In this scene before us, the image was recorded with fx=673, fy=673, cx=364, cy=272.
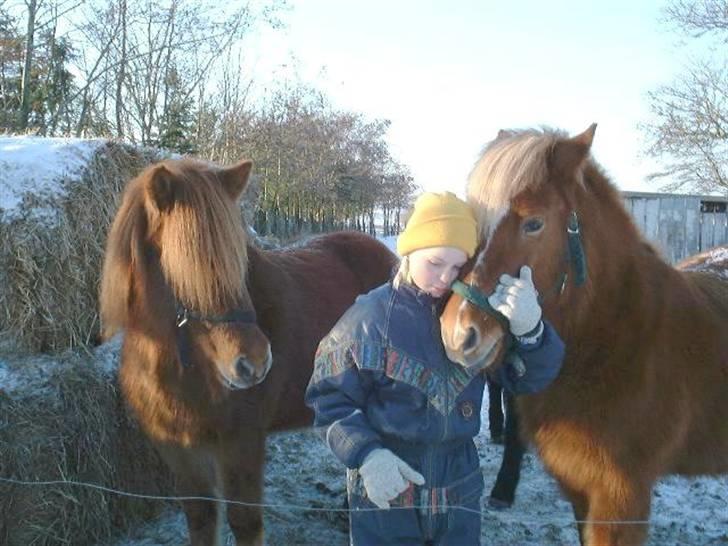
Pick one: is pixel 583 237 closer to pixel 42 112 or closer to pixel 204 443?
pixel 204 443

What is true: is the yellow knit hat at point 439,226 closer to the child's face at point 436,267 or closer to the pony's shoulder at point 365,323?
the child's face at point 436,267

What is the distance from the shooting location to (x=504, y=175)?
2.33 m

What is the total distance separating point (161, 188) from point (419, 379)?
148 cm

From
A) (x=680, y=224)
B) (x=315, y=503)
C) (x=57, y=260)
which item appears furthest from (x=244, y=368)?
(x=680, y=224)

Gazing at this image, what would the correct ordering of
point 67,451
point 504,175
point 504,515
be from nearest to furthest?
point 504,175
point 67,451
point 504,515

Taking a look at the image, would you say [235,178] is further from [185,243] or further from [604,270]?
[604,270]

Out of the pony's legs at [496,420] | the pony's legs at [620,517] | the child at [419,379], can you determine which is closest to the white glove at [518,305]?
the child at [419,379]

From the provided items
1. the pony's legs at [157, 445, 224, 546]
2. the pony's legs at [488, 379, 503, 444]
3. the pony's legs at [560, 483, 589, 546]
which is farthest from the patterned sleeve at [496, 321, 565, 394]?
the pony's legs at [488, 379, 503, 444]

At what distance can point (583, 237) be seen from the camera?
2.56 m

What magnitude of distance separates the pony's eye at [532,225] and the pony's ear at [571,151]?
9.2 inches

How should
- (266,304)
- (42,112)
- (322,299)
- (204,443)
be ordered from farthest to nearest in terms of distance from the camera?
1. (42,112)
2. (322,299)
3. (266,304)
4. (204,443)

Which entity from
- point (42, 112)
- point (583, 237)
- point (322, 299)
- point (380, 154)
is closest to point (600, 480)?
point (583, 237)

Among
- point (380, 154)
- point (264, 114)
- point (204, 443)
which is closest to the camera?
point (204, 443)

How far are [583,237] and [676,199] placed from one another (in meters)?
15.2
